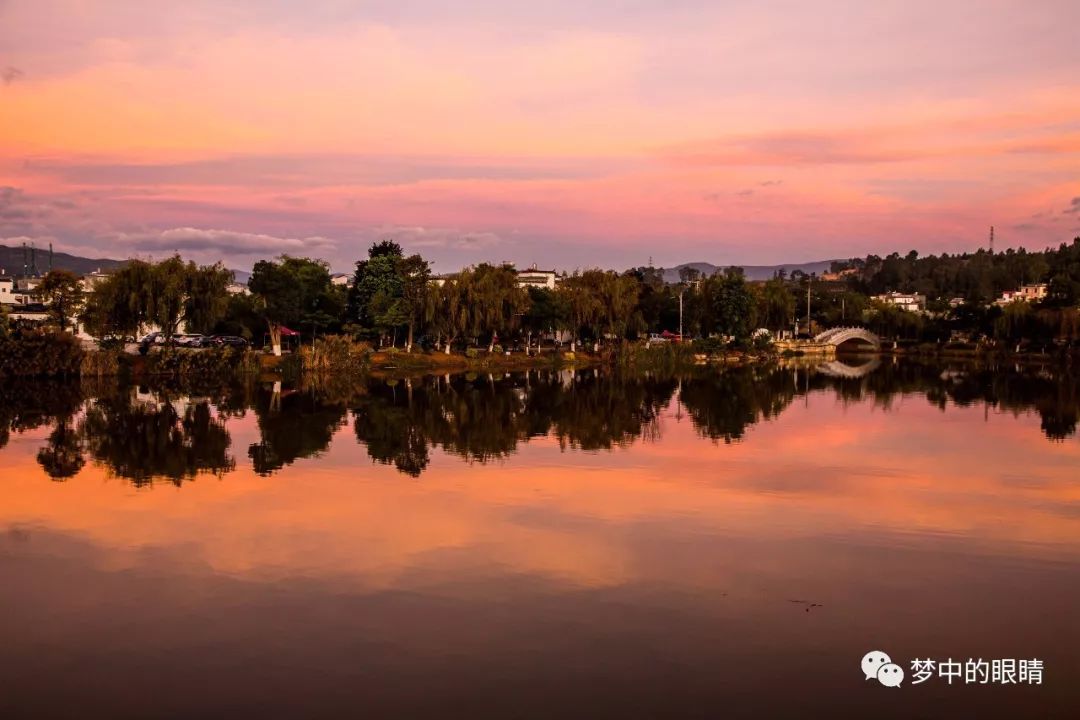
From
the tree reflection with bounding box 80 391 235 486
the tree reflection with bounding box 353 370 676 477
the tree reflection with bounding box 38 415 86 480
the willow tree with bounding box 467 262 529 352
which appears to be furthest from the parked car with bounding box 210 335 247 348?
the tree reflection with bounding box 38 415 86 480

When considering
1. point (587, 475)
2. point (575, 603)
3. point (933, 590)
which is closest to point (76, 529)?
point (575, 603)

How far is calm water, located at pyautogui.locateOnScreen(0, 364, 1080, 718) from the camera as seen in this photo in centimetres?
1041

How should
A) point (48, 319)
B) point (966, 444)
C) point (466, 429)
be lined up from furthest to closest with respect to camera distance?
point (48, 319) < point (466, 429) < point (966, 444)

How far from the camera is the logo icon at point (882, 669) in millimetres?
10633

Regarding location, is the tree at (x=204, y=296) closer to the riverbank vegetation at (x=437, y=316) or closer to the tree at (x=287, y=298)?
the riverbank vegetation at (x=437, y=316)

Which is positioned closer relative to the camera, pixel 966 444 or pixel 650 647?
pixel 650 647

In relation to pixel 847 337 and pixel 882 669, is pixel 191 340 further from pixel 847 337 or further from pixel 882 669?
pixel 847 337

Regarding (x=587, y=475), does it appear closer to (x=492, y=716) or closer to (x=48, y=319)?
(x=492, y=716)

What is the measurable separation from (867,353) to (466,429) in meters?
77.7

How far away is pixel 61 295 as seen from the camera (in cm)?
5347

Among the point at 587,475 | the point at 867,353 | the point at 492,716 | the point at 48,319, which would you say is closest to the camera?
the point at 492,716

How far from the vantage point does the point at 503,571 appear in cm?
1448

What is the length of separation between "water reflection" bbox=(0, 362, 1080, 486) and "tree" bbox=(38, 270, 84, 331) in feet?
36.0

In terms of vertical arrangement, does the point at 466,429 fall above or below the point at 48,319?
below
